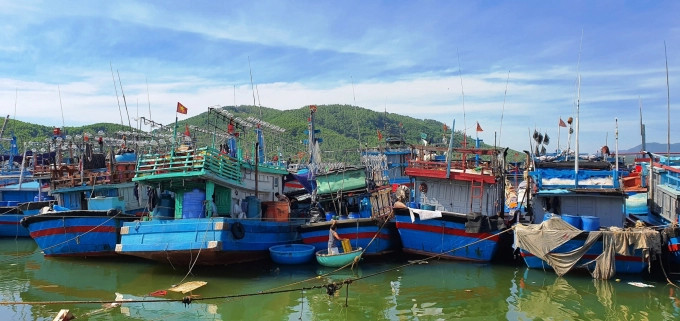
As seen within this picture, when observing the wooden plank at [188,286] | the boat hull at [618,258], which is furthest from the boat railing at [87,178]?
the boat hull at [618,258]

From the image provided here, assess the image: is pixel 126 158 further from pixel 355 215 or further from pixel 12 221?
pixel 355 215

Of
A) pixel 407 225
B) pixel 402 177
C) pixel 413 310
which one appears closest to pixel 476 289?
pixel 413 310

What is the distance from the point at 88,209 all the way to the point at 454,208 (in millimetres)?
14108

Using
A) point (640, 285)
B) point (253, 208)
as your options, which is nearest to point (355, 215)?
point (253, 208)

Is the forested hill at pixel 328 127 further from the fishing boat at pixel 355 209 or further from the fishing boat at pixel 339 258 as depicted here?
the fishing boat at pixel 339 258

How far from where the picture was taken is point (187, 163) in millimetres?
14820

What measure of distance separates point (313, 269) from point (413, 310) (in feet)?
16.5

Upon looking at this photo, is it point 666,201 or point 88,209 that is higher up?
point 666,201

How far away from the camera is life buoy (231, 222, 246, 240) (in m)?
14.7

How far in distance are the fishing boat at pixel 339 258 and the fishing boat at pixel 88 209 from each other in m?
7.25

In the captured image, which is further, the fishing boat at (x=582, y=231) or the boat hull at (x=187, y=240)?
the boat hull at (x=187, y=240)

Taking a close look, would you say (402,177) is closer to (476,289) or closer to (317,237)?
(317,237)

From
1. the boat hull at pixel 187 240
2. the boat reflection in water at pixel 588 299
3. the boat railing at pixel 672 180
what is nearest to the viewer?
the boat reflection in water at pixel 588 299

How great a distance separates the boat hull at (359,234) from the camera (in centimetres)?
1652
